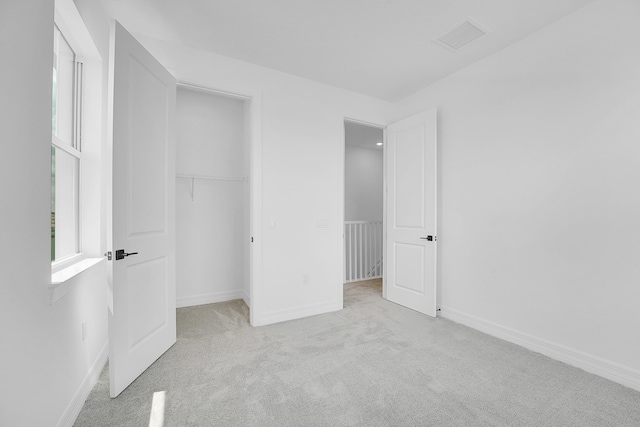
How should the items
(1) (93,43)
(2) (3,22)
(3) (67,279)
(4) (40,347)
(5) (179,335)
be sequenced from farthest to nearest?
(5) (179,335) → (1) (93,43) → (3) (67,279) → (4) (40,347) → (2) (3,22)

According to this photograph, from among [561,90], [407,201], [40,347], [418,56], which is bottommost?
[40,347]

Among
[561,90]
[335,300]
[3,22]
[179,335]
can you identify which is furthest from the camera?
[335,300]

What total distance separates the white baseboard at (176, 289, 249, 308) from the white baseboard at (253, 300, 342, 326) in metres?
0.92

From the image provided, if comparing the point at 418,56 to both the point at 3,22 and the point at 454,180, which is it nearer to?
the point at 454,180

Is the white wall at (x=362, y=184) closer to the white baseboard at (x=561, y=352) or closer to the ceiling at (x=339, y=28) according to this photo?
the ceiling at (x=339, y=28)

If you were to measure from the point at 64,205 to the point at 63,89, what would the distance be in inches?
30.7

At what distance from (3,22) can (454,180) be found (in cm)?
334

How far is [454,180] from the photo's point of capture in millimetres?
3000

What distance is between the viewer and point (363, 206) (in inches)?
239

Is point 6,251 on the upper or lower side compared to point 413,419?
upper

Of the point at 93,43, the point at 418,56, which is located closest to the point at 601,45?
the point at 418,56

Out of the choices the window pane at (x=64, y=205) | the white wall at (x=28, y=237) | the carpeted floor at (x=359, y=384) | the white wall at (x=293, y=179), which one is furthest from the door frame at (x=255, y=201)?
the white wall at (x=28, y=237)

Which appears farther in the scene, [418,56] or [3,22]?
[418,56]

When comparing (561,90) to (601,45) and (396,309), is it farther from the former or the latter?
(396,309)
